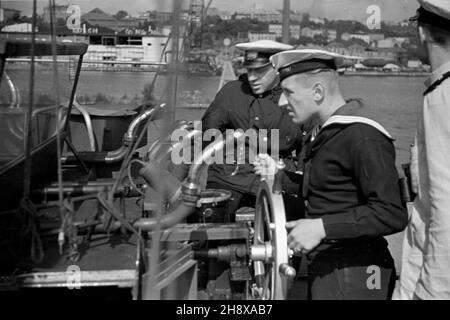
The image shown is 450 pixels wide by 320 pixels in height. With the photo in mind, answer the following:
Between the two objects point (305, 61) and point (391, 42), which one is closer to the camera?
point (305, 61)

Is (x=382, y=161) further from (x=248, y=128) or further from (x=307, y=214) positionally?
(x=248, y=128)

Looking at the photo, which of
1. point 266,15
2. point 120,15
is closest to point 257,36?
point 266,15

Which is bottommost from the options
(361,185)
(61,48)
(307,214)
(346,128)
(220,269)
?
(220,269)

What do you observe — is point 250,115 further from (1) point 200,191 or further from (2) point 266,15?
(1) point 200,191

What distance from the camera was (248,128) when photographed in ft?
12.7

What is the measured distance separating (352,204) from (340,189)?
77mm

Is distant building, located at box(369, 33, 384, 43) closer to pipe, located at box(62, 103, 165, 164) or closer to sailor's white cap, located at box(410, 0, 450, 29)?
pipe, located at box(62, 103, 165, 164)

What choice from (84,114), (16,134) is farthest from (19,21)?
(84,114)

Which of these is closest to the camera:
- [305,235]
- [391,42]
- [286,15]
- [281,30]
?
[305,235]

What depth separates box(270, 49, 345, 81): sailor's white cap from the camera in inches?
89.8

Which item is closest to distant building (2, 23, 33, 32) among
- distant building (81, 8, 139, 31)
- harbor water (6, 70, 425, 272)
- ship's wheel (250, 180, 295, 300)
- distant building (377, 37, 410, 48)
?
harbor water (6, 70, 425, 272)

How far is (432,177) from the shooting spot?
194 centimetres
